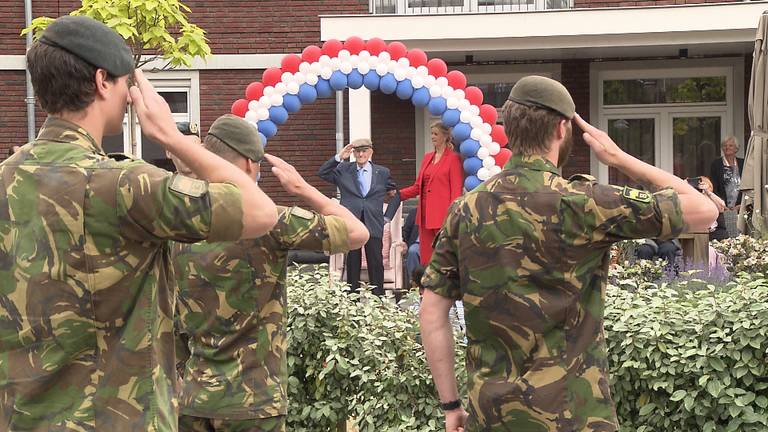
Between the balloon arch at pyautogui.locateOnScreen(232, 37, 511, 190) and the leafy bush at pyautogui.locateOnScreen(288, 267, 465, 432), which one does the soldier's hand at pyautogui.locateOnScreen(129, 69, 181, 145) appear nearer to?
the leafy bush at pyautogui.locateOnScreen(288, 267, 465, 432)

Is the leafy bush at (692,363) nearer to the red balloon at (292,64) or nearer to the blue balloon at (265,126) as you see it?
the blue balloon at (265,126)

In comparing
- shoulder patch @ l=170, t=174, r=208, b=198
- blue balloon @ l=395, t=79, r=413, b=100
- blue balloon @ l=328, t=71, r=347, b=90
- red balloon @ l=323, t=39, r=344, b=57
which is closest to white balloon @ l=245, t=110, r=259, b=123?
blue balloon @ l=328, t=71, r=347, b=90

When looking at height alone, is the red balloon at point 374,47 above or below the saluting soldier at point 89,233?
above

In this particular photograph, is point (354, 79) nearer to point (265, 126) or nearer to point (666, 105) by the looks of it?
point (265, 126)

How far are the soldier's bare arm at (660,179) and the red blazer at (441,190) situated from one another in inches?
300

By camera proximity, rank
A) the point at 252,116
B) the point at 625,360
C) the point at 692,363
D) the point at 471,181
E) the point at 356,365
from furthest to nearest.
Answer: the point at 252,116, the point at 471,181, the point at 356,365, the point at 625,360, the point at 692,363

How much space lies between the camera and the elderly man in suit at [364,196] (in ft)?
39.3

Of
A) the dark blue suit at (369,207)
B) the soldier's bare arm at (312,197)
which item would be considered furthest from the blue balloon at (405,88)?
the soldier's bare arm at (312,197)

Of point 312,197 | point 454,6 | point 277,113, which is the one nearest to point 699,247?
point 277,113

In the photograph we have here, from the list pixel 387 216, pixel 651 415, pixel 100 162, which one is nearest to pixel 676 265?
pixel 387 216

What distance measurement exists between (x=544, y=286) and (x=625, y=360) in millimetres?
1741

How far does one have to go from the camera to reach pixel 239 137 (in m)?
4.09

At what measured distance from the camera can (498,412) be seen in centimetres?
329

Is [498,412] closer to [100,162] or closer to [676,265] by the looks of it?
[100,162]
